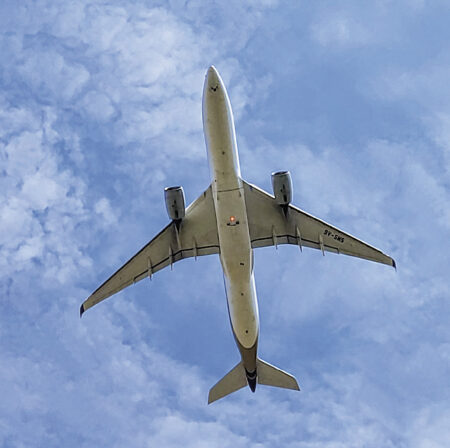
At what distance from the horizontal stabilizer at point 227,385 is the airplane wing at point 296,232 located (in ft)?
33.5

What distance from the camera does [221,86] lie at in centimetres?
4134

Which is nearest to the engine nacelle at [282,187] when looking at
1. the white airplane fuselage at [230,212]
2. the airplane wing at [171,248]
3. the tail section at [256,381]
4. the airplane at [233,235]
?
the airplane at [233,235]

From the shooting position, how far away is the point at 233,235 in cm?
4300

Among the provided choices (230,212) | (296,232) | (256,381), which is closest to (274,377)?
(256,381)

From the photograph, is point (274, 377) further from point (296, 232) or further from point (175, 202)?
point (175, 202)

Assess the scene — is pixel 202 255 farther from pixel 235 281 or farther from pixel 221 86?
pixel 221 86

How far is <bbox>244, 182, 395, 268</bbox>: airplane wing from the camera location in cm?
4675

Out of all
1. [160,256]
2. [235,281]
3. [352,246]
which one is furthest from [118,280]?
[352,246]

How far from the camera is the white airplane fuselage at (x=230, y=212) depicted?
41219 mm

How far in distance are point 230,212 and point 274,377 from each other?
15.0m

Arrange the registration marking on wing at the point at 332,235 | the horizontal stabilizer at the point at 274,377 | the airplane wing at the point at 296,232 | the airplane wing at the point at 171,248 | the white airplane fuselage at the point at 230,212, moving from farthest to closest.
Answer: the horizontal stabilizer at the point at 274,377
the registration marking on wing at the point at 332,235
the airplane wing at the point at 171,248
the airplane wing at the point at 296,232
the white airplane fuselage at the point at 230,212

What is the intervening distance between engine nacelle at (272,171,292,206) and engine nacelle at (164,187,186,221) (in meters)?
6.47

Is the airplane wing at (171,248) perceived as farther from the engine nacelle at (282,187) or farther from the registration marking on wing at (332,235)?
the registration marking on wing at (332,235)

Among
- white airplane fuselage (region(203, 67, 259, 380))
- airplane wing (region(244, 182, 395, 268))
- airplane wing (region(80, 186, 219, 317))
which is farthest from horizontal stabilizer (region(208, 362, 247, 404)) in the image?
airplane wing (region(244, 182, 395, 268))
